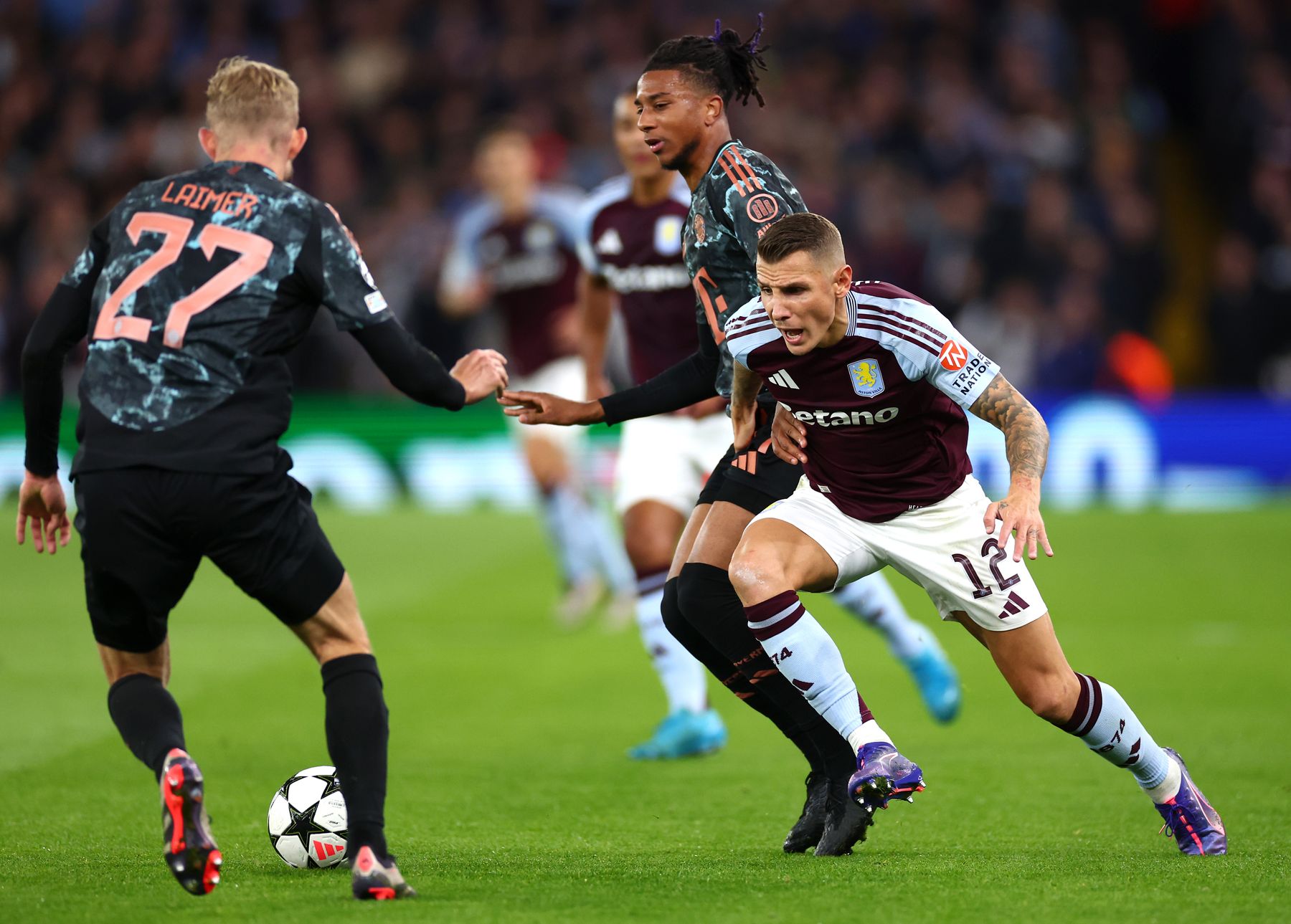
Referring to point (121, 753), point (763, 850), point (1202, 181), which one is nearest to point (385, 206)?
point (1202, 181)

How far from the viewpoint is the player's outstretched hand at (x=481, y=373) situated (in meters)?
4.56

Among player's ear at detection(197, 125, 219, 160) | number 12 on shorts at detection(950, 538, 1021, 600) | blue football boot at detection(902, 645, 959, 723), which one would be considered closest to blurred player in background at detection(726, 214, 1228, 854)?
number 12 on shorts at detection(950, 538, 1021, 600)

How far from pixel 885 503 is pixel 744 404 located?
61 centimetres

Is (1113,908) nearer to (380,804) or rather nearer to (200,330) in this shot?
(380,804)

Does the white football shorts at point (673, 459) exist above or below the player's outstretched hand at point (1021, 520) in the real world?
above

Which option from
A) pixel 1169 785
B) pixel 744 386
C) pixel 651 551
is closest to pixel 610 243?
pixel 651 551

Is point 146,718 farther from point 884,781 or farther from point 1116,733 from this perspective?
point 1116,733

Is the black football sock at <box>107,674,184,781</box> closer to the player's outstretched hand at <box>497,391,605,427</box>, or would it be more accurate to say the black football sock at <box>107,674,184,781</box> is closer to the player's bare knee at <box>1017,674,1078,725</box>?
the player's outstretched hand at <box>497,391,605,427</box>

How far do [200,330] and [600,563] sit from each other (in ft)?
23.2

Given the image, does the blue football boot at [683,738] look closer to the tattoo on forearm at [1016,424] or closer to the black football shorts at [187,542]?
the tattoo on forearm at [1016,424]

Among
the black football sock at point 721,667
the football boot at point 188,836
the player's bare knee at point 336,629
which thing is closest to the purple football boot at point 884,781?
the black football sock at point 721,667

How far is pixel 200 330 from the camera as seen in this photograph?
4.15 meters

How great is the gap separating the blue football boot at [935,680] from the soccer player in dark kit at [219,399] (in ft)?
11.1

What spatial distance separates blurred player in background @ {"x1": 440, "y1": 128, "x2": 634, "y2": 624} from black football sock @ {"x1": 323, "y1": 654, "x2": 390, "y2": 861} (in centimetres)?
639
